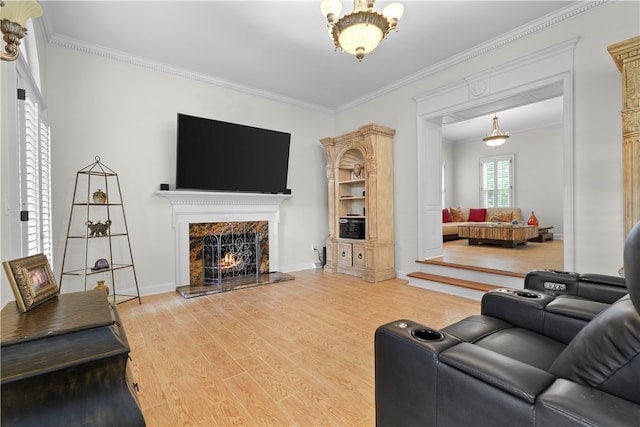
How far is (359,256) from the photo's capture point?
4812 mm

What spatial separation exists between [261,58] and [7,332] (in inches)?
151

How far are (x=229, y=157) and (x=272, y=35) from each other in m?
1.71

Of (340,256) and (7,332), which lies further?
(340,256)

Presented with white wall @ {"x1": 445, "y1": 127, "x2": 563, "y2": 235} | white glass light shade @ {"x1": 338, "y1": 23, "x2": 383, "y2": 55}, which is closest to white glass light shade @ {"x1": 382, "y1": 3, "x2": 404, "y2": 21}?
white glass light shade @ {"x1": 338, "y1": 23, "x2": 383, "y2": 55}

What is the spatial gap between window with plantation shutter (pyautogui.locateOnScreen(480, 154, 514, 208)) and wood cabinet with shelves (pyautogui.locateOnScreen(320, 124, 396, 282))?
5.70 m

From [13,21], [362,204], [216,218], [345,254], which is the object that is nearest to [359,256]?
[345,254]

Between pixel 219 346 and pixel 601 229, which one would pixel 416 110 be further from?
pixel 219 346

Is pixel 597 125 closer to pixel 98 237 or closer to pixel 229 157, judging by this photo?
pixel 229 157

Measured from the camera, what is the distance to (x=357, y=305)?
343 cm

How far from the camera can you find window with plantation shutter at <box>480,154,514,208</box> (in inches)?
344

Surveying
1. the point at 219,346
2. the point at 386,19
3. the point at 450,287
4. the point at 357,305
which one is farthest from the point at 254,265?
the point at 386,19

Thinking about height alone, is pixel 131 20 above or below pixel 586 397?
above

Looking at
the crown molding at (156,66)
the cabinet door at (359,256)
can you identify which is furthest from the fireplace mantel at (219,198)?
the crown molding at (156,66)

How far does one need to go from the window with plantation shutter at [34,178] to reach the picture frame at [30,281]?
877 millimetres
